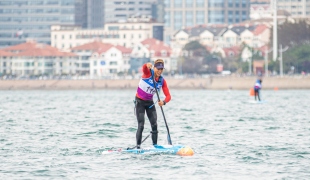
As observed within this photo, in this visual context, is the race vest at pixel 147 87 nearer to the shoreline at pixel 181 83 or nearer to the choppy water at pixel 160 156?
the choppy water at pixel 160 156

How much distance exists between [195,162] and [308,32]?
172776mm

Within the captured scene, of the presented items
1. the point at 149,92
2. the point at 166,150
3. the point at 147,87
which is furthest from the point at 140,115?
the point at 166,150

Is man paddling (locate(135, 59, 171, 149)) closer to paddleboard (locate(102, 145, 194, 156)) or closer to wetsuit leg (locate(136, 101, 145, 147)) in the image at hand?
wetsuit leg (locate(136, 101, 145, 147))

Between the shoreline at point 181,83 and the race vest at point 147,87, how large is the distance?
12590 centimetres

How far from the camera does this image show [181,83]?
17700cm

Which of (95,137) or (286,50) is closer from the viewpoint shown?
(95,137)

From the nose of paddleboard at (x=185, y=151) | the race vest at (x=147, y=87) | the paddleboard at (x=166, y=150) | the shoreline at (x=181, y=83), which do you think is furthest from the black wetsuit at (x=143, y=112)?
the shoreline at (x=181, y=83)

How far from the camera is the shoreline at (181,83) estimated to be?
157625 millimetres

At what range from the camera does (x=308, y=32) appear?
198875 mm

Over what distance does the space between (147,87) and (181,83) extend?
147 m

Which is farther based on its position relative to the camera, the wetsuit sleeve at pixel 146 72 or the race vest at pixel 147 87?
the race vest at pixel 147 87

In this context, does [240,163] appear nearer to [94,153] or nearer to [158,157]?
[158,157]

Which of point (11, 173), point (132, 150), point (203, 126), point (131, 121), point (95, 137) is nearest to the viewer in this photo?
point (11, 173)

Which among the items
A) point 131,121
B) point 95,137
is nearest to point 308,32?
point 131,121
